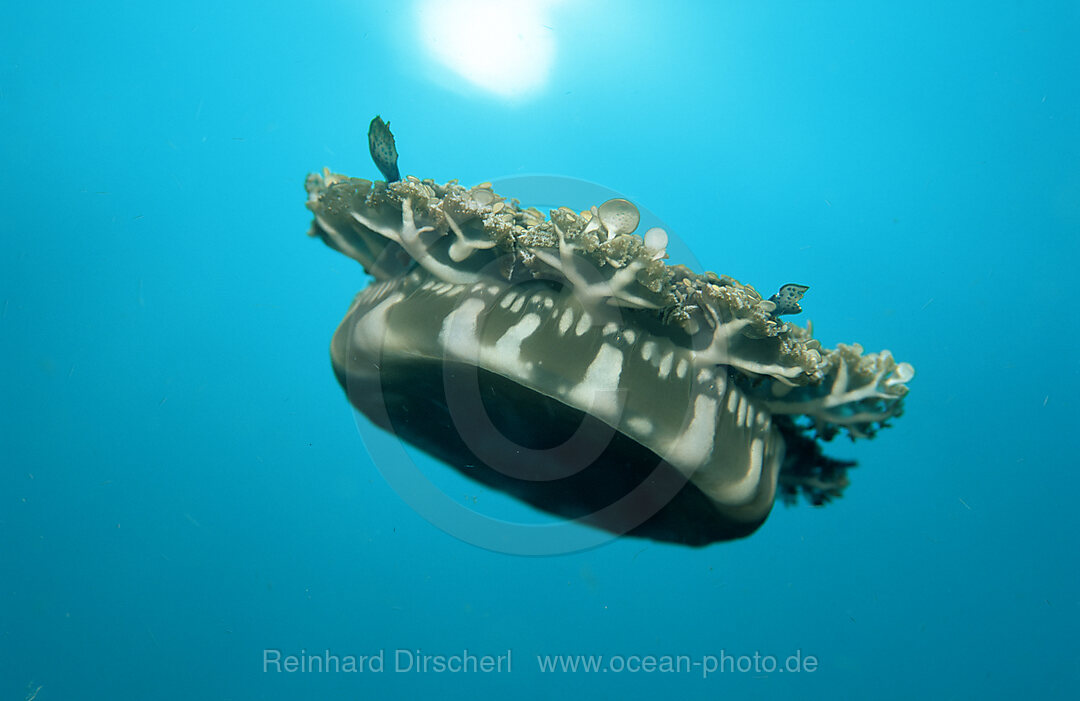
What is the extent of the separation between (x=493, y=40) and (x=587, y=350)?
1.79m

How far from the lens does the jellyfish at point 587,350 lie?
5.99ft

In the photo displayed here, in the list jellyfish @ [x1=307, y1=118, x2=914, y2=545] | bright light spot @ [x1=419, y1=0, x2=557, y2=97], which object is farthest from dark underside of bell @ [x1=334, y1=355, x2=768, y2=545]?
bright light spot @ [x1=419, y1=0, x2=557, y2=97]

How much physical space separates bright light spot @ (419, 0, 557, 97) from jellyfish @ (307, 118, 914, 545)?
1.03 metres

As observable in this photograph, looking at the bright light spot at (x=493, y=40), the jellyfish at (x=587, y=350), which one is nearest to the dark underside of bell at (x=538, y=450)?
the jellyfish at (x=587, y=350)

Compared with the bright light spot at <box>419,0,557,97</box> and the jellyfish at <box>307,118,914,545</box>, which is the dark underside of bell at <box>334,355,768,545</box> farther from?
the bright light spot at <box>419,0,557,97</box>

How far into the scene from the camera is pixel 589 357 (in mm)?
1874

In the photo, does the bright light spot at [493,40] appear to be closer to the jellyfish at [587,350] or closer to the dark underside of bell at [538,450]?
the jellyfish at [587,350]

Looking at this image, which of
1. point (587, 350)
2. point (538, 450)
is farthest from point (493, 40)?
point (538, 450)

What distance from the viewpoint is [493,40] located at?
2709 mm

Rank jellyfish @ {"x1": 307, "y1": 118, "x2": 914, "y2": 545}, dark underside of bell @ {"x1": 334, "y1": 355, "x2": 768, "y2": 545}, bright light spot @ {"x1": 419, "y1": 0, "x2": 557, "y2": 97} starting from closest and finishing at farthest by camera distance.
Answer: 1. jellyfish @ {"x1": 307, "y1": 118, "x2": 914, "y2": 545}
2. dark underside of bell @ {"x1": 334, "y1": 355, "x2": 768, "y2": 545}
3. bright light spot @ {"x1": 419, "y1": 0, "x2": 557, "y2": 97}

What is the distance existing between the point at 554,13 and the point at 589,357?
193 centimetres

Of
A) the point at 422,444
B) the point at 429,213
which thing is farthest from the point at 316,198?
the point at 422,444

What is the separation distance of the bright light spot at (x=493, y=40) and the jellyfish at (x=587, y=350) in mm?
1033

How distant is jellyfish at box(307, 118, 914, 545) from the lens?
183 cm
